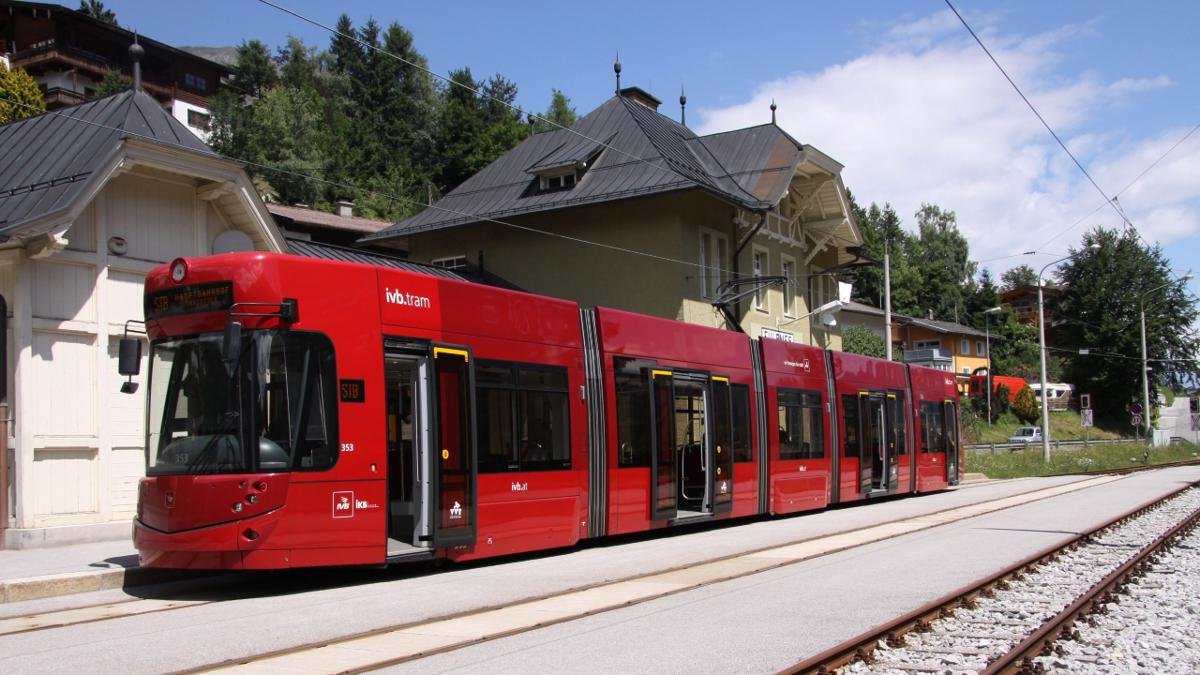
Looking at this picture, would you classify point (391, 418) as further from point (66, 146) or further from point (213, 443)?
point (66, 146)

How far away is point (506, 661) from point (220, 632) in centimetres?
244

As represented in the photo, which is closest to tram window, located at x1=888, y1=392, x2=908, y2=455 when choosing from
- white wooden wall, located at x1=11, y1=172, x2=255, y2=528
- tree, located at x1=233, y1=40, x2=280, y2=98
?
white wooden wall, located at x1=11, y1=172, x2=255, y2=528

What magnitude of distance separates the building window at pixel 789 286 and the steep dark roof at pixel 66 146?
21676 millimetres

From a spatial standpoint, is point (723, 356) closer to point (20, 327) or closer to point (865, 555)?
point (865, 555)

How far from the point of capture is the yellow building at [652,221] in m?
30.3

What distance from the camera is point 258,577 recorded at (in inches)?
474

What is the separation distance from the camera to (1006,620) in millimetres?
9375

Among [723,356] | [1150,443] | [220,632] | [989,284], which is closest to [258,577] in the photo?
[220,632]

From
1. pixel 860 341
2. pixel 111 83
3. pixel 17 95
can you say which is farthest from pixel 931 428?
pixel 111 83

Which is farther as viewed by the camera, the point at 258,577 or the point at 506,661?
the point at 258,577

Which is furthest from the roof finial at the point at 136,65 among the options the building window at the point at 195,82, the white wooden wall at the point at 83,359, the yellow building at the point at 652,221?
the building window at the point at 195,82

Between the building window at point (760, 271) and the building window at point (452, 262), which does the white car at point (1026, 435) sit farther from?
the building window at point (452, 262)

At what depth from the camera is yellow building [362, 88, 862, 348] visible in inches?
1194

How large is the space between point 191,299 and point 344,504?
2.49 meters
